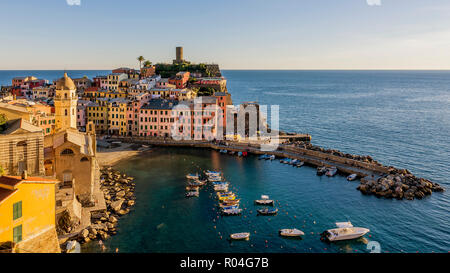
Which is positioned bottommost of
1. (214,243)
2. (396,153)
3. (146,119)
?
(214,243)

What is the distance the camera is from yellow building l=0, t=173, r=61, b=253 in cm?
1759

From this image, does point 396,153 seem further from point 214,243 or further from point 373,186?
point 214,243

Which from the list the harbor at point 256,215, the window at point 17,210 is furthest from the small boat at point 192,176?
the window at point 17,210

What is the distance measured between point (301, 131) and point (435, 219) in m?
51.3

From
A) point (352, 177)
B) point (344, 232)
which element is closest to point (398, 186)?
point (352, 177)

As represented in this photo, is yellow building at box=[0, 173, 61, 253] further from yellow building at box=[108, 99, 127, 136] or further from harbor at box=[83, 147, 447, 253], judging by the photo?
yellow building at box=[108, 99, 127, 136]

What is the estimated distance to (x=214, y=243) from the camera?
31938 mm

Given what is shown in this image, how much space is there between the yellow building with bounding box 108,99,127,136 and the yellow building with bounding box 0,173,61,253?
52.9m

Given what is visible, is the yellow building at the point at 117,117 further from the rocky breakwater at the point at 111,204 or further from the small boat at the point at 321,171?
the small boat at the point at 321,171

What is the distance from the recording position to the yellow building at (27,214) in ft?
57.7

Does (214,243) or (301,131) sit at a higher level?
(301,131)

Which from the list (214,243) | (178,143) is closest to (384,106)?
(178,143)
